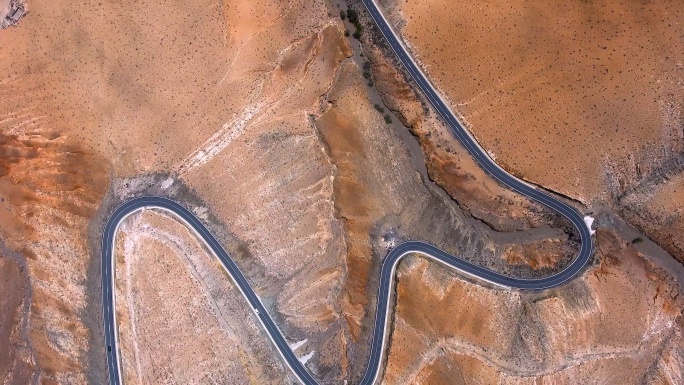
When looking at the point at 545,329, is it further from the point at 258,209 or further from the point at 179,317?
the point at 179,317

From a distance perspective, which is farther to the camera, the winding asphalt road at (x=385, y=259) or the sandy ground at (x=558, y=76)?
the winding asphalt road at (x=385, y=259)

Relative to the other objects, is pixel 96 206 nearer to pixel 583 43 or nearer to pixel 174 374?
pixel 174 374

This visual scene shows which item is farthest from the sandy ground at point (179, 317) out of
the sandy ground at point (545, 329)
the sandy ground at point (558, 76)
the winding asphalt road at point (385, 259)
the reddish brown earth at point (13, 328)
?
the sandy ground at point (558, 76)

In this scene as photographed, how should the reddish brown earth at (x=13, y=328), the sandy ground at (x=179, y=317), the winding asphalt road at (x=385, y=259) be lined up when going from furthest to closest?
the winding asphalt road at (x=385, y=259), the sandy ground at (x=179, y=317), the reddish brown earth at (x=13, y=328)

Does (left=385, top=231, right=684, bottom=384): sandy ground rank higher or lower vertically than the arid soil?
lower

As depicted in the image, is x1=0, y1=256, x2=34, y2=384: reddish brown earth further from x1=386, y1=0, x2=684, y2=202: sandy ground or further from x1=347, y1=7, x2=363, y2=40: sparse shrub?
x1=386, y1=0, x2=684, y2=202: sandy ground

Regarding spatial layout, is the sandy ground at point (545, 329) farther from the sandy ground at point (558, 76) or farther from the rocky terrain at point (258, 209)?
the sandy ground at point (558, 76)

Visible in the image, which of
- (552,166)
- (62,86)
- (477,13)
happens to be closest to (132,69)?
(62,86)

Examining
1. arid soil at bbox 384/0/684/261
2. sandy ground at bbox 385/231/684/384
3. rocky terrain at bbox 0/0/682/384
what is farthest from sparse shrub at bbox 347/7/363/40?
sandy ground at bbox 385/231/684/384
